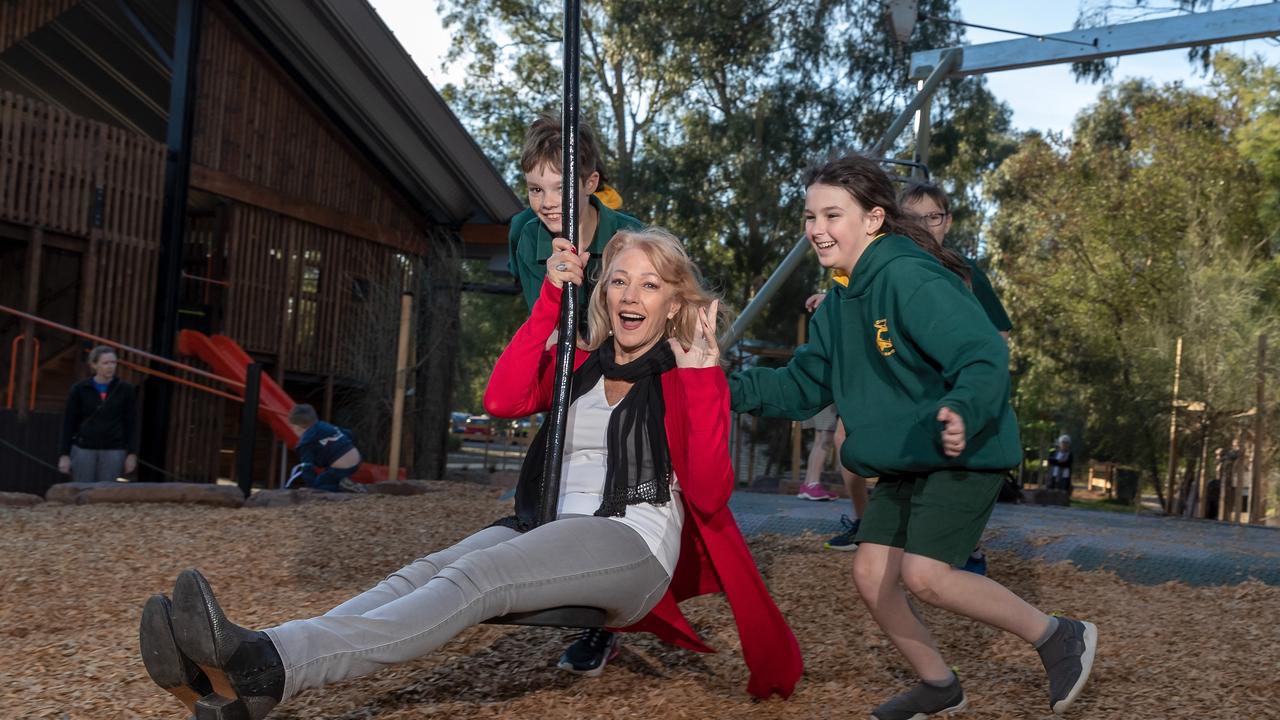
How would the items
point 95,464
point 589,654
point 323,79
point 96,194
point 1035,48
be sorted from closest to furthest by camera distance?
point 589,654 < point 1035,48 < point 95,464 < point 96,194 < point 323,79

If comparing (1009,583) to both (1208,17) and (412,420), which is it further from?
(412,420)

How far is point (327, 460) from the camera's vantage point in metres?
10.0

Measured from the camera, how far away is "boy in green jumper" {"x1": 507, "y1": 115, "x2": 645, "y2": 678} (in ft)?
11.6

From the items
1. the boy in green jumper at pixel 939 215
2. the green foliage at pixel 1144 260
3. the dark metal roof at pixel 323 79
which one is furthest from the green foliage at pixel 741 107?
the boy in green jumper at pixel 939 215

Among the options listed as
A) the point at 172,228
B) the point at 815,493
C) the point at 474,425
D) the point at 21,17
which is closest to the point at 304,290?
the point at 172,228

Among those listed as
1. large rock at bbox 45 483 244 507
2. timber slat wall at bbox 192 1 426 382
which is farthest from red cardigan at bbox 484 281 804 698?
timber slat wall at bbox 192 1 426 382

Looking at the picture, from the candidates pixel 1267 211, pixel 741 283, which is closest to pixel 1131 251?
pixel 1267 211

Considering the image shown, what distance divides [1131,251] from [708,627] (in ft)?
74.5

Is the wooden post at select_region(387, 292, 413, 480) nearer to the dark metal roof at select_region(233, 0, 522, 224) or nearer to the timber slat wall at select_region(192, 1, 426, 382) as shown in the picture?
the dark metal roof at select_region(233, 0, 522, 224)

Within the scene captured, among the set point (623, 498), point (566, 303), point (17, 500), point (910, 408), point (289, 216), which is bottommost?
point (17, 500)

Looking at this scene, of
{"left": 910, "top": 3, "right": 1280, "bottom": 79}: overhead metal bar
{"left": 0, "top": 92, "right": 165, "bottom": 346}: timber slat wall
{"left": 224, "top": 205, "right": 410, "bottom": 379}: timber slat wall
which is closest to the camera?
{"left": 910, "top": 3, "right": 1280, "bottom": 79}: overhead metal bar

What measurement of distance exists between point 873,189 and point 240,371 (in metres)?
10.9

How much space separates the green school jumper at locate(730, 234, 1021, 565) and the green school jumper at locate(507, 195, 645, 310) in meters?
0.81

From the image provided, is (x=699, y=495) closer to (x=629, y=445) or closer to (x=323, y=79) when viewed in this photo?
(x=629, y=445)
